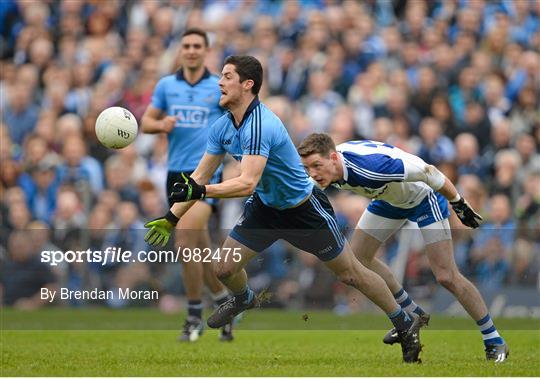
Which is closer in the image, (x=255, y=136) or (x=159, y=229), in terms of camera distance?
(x=255, y=136)

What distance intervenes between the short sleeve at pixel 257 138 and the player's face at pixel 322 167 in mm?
409

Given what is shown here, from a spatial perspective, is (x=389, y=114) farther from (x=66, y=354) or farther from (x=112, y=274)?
(x=66, y=354)

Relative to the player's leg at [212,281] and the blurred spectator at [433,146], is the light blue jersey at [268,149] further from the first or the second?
the blurred spectator at [433,146]

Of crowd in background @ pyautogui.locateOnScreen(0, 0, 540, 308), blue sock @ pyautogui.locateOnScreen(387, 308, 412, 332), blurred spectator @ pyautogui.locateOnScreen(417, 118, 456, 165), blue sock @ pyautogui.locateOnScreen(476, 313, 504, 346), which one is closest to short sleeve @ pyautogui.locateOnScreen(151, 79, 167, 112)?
crowd in background @ pyautogui.locateOnScreen(0, 0, 540, 308)

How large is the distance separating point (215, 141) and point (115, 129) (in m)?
1.00

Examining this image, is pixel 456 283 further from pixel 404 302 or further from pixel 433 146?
pixel 433 146

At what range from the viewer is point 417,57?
19.9 meters

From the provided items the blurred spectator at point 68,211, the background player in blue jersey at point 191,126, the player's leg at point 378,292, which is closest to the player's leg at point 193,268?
the background player in blue jersey at point 191,126

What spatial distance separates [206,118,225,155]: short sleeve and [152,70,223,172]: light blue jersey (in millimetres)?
2497

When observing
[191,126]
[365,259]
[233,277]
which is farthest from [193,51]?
[233,277]

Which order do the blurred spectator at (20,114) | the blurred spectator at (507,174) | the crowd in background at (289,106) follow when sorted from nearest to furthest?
the crowd in background at (289,106), the blurred spectator at (507,174), the blurred spectator at (20,114)

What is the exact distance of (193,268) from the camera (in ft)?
42.4

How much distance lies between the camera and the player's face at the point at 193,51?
43.3ft

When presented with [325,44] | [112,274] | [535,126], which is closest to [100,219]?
[112,274]
